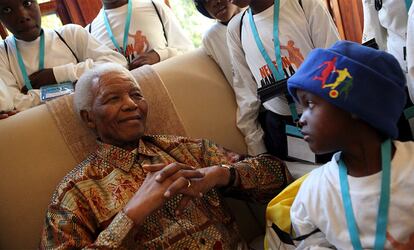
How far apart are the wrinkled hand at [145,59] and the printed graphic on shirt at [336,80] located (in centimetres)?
131

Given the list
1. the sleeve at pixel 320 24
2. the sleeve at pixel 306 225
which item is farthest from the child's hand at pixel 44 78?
the sleeve at pixel 306 225

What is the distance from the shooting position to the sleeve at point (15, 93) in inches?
69.7

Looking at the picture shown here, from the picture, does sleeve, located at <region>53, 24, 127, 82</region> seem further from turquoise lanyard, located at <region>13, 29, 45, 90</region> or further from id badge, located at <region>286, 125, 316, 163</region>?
id badge, located at <region>286, 125, 316, 163</region>

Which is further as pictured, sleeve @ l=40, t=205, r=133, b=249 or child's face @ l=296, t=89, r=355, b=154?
sleeve @ l=40, t=205, r=133, b=249

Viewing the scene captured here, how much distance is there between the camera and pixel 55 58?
6.46ft

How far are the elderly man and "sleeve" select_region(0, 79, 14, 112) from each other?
0.35m

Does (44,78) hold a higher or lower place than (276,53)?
higher

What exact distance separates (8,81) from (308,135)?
1505 mm

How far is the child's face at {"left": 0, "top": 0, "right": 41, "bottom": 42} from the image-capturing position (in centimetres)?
184

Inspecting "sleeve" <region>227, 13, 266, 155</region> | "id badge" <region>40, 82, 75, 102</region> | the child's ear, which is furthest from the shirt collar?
"sleeve" <region>227, 13, 266, 155</region>

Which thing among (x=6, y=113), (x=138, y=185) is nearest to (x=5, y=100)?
(x=6, y=113)

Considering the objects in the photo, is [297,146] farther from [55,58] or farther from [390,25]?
[55,58]

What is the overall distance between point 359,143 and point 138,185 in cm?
78

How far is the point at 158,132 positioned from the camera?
1.70 m
